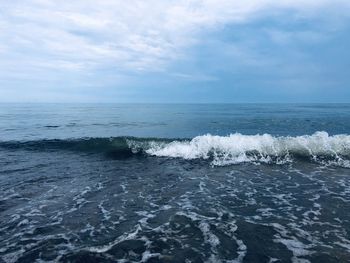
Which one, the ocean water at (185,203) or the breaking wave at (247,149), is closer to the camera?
the ocean water at (185,203)

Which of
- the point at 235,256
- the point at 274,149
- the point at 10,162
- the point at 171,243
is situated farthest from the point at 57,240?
the point at 274,149

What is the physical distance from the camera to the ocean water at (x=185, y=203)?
7.71 metres

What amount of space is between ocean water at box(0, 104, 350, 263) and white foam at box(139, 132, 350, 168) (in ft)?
0.22

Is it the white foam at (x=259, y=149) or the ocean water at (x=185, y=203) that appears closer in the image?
the ocean water at (x=185, y=203)

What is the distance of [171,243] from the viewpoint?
8039 millimetres

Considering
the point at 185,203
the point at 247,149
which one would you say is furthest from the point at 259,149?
the point at 185,203

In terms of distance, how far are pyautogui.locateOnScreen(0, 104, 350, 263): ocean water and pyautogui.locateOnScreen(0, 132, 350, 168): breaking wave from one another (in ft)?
0.25

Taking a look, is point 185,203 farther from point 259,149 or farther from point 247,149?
point 259,149

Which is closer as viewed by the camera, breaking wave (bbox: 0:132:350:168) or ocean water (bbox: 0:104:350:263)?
ocean water (bbox: 0:104:350:263)

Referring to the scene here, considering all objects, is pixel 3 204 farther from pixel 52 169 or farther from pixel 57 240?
pixel 52 169

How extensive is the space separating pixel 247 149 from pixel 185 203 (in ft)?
34.4

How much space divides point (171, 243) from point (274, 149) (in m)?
14.4

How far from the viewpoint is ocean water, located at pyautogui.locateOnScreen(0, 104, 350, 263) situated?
7711mm

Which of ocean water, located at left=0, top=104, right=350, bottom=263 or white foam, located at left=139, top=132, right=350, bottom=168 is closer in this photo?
ocean water, located at left=0, top=104, right=350, bottom=263
